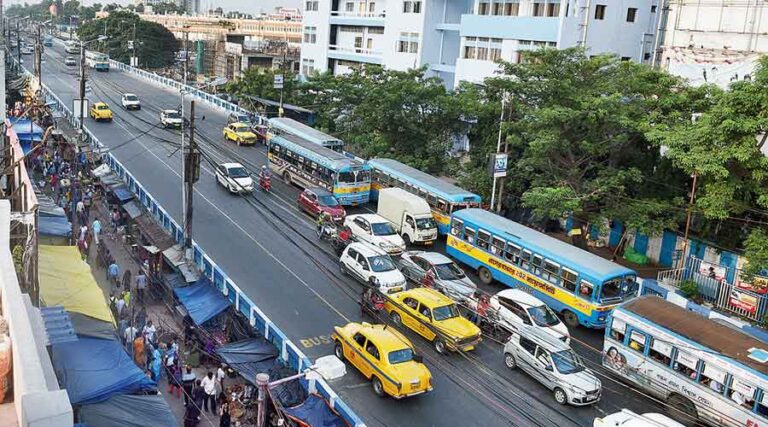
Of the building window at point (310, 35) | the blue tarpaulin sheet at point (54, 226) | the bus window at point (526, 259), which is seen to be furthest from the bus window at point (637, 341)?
the building window at point (310, 35)

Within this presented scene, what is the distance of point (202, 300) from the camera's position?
76.8 feet

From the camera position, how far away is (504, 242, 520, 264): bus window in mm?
24922

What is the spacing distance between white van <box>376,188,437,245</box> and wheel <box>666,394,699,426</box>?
1280cm

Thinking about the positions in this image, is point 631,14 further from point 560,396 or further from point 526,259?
point 560,396

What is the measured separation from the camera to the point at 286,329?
21359 millimetres

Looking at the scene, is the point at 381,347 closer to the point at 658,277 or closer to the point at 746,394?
the point at 746,394

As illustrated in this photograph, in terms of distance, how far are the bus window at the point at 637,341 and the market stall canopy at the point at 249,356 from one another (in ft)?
32.2

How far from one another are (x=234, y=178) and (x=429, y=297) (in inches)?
659

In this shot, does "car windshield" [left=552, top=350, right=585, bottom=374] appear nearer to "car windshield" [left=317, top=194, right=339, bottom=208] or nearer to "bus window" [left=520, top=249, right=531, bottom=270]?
"bus window" [left=520, top=249, right=531, bottom=270]

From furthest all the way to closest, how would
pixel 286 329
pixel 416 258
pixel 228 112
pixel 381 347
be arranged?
pixel 228 112 → pixel 416 258 → pixel 286 329 → pixel 381 347

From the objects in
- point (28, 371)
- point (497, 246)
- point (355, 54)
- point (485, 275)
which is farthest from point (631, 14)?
point (28, 371)

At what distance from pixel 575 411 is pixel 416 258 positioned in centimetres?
896

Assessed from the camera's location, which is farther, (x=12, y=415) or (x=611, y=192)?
(x=611, y=192)

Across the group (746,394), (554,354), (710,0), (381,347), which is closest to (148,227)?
(381,347)
